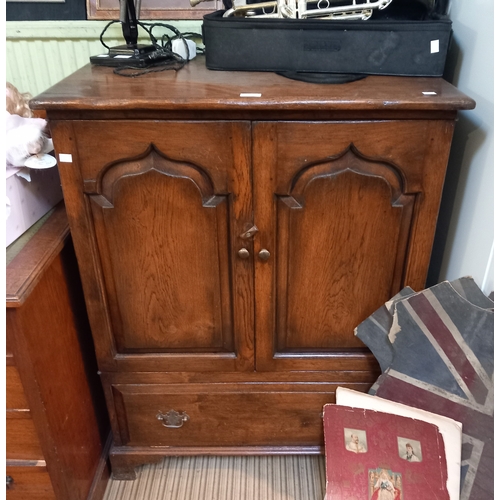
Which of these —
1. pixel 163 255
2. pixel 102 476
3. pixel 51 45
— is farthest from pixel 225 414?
pixel 51 45

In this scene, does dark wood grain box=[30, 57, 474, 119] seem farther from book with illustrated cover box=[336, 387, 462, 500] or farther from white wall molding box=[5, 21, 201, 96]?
book with illustrated cover box=[336, 387, 462, 500]

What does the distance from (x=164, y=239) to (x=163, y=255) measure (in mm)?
41

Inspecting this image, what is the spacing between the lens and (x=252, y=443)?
4.26 ft

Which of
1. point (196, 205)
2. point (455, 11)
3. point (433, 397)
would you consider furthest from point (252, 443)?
point (455, 11)

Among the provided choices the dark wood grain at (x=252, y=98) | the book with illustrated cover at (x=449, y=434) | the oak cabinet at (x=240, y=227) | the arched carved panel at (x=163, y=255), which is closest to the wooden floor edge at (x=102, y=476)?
the oak cabinet at (x=240, y=227)

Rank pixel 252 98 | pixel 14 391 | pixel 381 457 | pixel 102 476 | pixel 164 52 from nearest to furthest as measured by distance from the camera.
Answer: pixel 252 98 < pixel 14 391 < pixel 381 457 < pixel 164 52 < pixel 102 476

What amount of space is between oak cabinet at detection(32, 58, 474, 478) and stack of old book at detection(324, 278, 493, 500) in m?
0.10

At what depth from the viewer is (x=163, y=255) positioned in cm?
103

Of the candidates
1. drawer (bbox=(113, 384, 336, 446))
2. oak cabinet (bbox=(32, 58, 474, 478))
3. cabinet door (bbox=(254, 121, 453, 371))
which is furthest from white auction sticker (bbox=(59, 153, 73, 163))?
drawer (bbox=(113, 384, 336, 446))

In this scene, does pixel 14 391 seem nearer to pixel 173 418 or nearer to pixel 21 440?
pixel 21 440

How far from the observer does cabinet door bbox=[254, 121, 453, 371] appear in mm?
897

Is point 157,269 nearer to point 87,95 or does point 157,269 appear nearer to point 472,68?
point 87,95

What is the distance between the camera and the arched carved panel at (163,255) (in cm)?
94

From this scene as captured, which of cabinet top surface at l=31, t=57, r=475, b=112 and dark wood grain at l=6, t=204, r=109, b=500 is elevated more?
cabinet top surface at l=31, t=57, r=475, b=112
